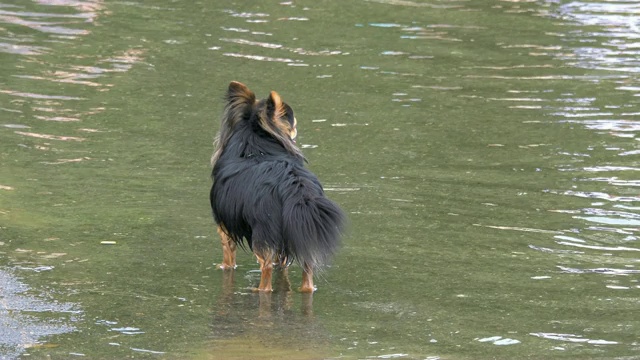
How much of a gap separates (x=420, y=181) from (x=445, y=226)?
1.16 meters

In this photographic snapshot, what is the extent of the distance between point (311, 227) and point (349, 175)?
3.09 metres

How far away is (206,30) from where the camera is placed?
563 inches

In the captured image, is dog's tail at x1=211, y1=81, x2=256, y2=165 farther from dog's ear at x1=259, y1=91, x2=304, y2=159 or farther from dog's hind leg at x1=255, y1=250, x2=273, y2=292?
dog's hind leg at x1=255, y1=250, x2=273, y2=292

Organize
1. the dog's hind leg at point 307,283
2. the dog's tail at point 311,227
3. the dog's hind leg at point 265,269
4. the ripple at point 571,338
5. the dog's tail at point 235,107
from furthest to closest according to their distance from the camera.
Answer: the dog's tail at point 235,107, the dog's hind leg at point 307,283, the dog's hind leg at point 265,269, the dog's tail at point 311,227, the ripple at point 571,338

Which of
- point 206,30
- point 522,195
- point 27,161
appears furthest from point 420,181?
point 206,30

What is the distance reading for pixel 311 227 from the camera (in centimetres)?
603

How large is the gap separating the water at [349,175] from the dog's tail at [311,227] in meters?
0.33

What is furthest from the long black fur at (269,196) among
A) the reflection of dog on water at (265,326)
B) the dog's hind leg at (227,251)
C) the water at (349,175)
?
the water at (349,175)

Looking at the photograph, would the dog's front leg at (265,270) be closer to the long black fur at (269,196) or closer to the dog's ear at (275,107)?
the long black fur at (269,196)

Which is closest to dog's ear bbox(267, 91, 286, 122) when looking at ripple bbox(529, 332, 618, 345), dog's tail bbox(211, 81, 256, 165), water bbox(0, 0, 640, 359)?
dog's tail bbox(211, 81, 256, 165)

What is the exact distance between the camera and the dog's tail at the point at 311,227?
6.03 metres

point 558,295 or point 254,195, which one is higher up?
point 254,195

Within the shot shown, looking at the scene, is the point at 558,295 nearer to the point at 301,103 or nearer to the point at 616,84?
the point at 301,103

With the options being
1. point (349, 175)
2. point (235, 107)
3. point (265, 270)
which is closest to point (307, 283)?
point (265, 270)
